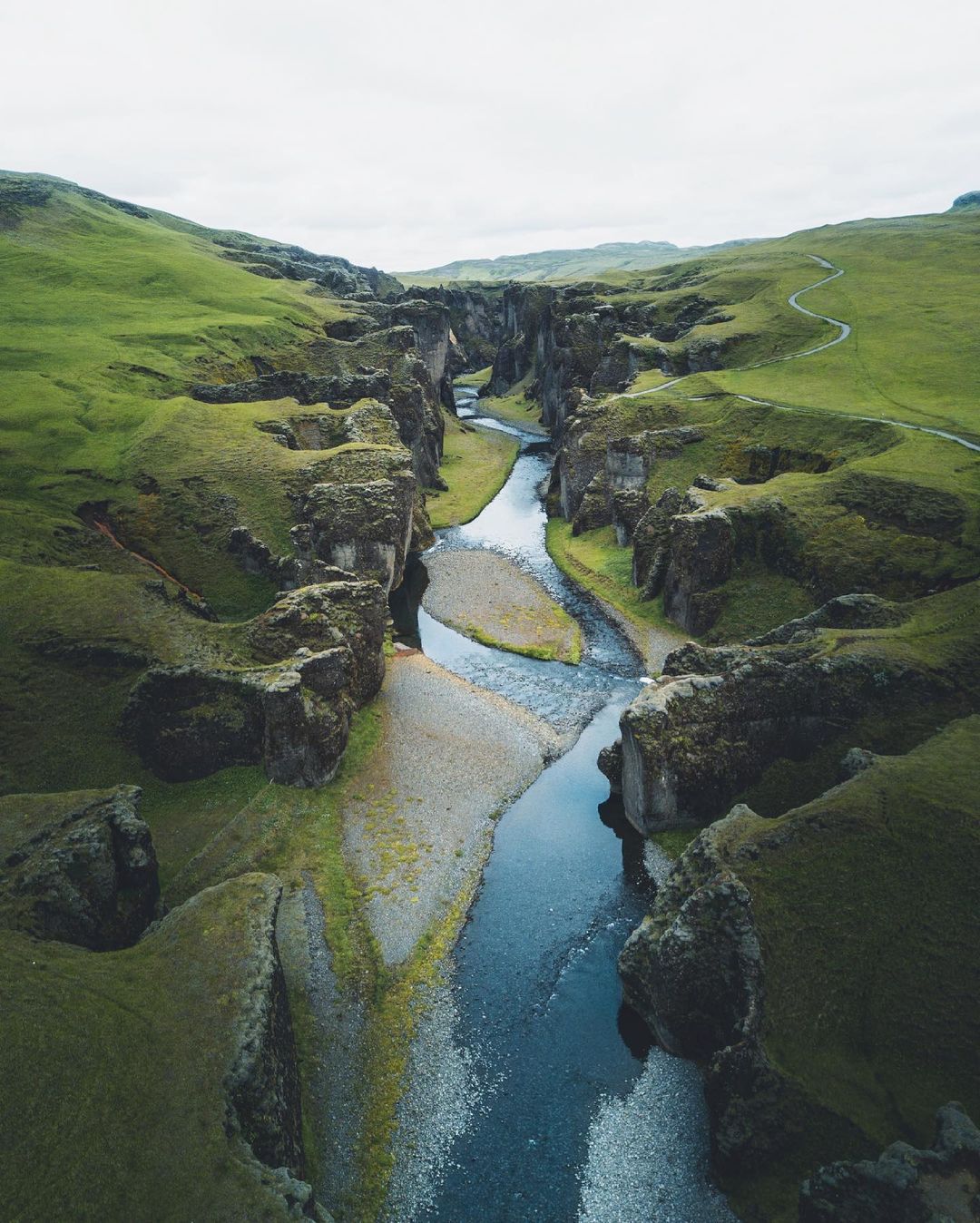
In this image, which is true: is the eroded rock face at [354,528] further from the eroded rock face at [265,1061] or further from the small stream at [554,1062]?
the eroded rock face at [265,1061]

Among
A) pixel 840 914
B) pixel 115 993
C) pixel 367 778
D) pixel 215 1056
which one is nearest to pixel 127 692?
pixel 367 778

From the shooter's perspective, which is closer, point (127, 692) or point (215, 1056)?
point (215, 1056)

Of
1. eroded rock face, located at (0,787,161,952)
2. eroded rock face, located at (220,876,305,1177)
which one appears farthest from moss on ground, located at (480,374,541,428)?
eroded rock face, located at (220,876,305,1177)

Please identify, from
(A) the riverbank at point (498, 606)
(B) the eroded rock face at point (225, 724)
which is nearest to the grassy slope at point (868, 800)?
(A) the riverbank at point (498, 606)

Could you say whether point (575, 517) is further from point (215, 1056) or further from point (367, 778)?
point (215, 1056)

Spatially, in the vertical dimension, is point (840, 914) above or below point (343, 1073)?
above

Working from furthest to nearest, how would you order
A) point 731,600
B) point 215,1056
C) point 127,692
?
point 731,600, point 127,692, point 215,1056

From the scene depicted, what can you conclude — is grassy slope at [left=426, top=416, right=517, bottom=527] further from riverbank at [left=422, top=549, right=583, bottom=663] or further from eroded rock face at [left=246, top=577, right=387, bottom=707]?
eroded rock face at [left=246, top=577, right=387, bottom=707]

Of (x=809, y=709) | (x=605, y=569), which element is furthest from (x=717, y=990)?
(x=605, y=569)
